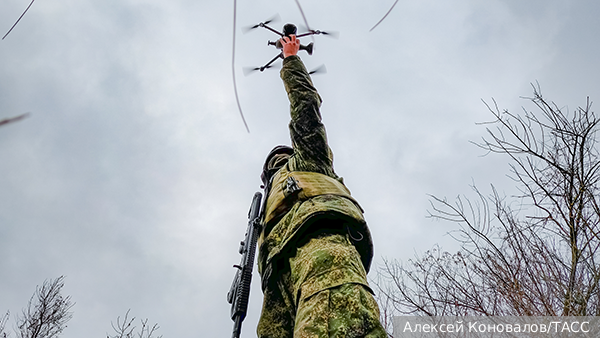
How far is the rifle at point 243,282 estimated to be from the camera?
3.46 metres

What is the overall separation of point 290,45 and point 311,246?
85.0 inches

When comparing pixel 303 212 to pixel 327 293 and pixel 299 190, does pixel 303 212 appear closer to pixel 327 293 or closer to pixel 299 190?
pixel 299 190

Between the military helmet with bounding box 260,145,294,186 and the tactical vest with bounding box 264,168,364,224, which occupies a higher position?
the military helmet with bounding box 260,145,294,186

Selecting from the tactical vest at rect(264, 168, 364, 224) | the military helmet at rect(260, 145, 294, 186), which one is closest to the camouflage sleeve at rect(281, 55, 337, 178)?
the tactical vest at rect(264, 168, 364, 224)

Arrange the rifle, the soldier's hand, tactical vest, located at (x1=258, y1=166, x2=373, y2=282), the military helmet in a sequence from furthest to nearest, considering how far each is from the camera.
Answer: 1. the military helmet
2. the soldier's hand
3. the rifle
4. tactical vest, located at (x1=258, y1=166, x2=373, y2=282)

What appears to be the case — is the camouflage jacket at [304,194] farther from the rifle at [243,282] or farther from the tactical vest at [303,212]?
the rifle at [243,282]

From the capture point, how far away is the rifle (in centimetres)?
346

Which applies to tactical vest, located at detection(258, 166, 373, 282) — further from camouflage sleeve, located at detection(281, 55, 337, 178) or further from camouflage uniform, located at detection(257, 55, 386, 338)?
camouflage sleeve, located at detection(281, 55, 337, 178)

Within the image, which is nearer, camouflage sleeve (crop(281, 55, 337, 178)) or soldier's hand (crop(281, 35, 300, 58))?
camouflage sleeve (crop(281, 55, 337, 178))

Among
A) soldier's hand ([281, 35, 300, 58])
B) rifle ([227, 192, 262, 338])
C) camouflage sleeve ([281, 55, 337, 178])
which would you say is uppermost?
soldier's hand ([281, 35, 300, 58])

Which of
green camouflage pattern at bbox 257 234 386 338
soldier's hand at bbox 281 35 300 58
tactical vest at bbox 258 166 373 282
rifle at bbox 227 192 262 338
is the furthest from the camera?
soldier's hand at bbox 281 35 300 58

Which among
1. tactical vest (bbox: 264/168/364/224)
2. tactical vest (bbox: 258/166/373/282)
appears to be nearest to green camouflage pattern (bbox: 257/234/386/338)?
tactical vest (bbox: 258/166/373/282)

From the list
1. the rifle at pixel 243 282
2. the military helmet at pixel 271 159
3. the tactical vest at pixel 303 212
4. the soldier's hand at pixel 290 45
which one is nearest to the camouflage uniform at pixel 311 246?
the tactical vest at pixel 303 212

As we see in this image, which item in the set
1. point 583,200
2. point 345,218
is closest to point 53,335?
point 345,218
